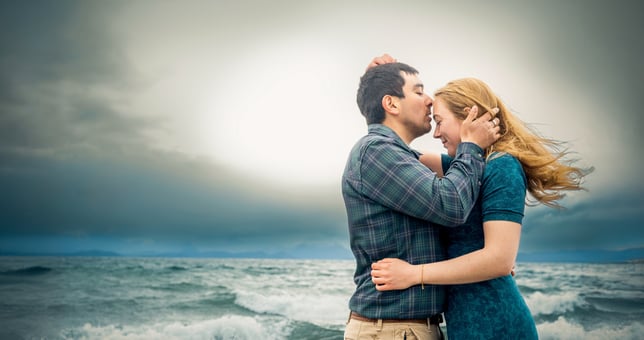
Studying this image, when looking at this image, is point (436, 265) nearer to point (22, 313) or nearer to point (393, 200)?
point (393, 200)

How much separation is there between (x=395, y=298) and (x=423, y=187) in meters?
0.40

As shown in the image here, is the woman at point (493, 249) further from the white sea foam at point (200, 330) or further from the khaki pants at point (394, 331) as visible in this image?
the white sea foam at point (200, 330)

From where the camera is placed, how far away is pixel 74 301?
553 inches

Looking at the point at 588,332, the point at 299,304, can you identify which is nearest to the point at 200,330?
the point at 299,304

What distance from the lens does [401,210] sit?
172 centimetres

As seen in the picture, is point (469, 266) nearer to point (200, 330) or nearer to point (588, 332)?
point (200, 330)

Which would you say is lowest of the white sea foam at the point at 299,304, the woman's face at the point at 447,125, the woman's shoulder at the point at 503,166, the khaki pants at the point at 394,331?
the white sea foam at the point at 299,304

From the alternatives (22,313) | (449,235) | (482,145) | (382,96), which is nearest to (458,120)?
(482,145)

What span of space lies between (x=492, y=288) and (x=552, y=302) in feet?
43.6

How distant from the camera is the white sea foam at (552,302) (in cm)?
1252

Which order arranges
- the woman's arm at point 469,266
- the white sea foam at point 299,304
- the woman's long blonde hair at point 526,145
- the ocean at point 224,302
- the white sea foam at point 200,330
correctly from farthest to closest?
the white sea foam at point 299,304
the ocean at point 224,302
the white sea foam at point 200,330
the woman's long blonde hair at point 526,145
the woman's arm at point 469,266

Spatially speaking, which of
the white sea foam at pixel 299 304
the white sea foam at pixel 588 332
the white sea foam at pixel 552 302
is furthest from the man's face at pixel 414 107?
the white sea foam at pixel 552 302

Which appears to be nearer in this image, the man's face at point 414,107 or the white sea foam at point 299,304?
the man's face at point 414,107

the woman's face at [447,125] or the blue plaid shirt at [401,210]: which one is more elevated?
the woman's face at [447,125]
